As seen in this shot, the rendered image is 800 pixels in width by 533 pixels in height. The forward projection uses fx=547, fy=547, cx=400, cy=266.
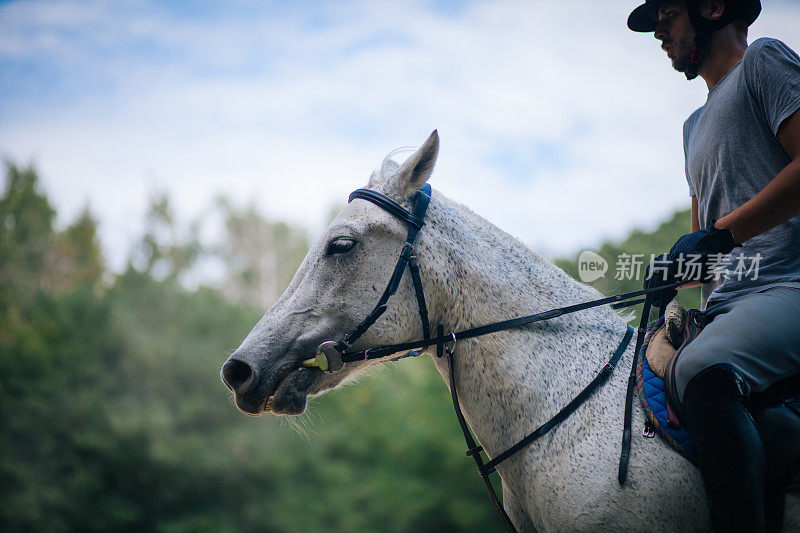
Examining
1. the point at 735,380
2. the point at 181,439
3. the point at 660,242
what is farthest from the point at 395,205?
the point at 181,439

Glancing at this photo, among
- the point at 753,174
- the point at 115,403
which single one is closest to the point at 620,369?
the point at 753,174

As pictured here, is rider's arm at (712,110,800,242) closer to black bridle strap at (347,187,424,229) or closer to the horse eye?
black bridle strap at (347,187,424,229)

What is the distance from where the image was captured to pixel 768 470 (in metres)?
2.19

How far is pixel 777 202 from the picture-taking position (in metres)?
2.30

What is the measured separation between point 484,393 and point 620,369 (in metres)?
0.66

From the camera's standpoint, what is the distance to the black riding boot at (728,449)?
2.08 metres

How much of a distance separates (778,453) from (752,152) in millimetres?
1330

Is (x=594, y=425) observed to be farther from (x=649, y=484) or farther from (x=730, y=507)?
(x=730, y=507)

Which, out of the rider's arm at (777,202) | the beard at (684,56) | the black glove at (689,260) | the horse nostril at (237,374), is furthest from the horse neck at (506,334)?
the beard at (684,56)

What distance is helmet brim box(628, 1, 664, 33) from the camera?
9.60ft

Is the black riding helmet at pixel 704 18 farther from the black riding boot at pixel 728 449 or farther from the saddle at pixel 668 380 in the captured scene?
the black riding boot at pixel 728 449

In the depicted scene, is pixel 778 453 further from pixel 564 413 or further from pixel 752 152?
pixel 752 152

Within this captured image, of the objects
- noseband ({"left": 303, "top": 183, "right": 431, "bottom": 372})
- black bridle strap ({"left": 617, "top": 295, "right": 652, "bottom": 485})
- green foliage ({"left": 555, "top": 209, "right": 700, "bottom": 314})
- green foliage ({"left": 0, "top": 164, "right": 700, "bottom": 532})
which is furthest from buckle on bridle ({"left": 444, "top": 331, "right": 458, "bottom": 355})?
green foliage ({"left": 0, "top": 164, "right": 700, "bottom": 532})

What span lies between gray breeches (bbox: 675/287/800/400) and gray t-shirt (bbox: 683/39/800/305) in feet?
0.61
